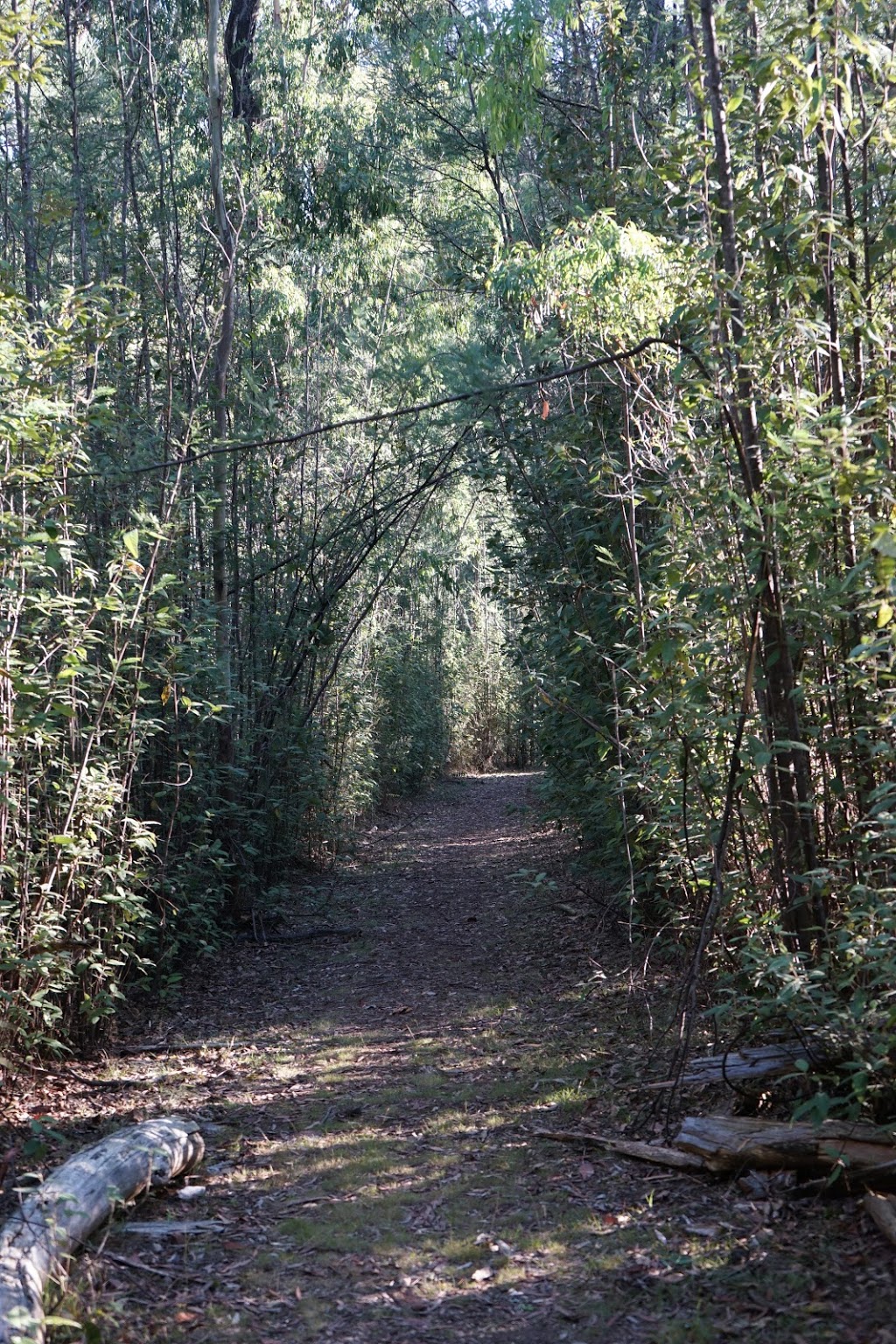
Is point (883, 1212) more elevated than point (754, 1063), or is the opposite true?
point (754, 1063)

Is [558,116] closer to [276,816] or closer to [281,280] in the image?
[281,280]

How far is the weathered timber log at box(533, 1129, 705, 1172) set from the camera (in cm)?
364

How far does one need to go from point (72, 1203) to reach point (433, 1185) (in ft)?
4.15

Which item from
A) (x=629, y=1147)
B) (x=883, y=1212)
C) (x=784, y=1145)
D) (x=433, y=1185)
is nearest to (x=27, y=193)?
(x=433, y=1185)

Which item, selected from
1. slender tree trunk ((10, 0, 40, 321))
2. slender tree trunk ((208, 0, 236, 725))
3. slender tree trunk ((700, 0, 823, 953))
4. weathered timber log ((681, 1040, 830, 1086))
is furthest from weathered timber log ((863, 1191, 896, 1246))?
slender tree trunk ((10, 0, 40, 321))

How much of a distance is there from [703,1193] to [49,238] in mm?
11980

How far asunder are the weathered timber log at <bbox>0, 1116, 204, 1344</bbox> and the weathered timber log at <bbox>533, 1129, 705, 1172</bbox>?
136cm

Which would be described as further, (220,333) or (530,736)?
(530,736)

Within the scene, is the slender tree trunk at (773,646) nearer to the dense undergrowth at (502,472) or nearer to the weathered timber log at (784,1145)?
the dense undergrowth at (502,472)

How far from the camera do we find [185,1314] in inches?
118

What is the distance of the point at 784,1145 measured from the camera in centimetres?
336

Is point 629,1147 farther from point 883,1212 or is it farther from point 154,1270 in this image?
point 154,1270

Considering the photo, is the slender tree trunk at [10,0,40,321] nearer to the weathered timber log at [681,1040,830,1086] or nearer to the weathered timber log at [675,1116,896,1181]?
the weathered timber log at [681,1040,830,1086]


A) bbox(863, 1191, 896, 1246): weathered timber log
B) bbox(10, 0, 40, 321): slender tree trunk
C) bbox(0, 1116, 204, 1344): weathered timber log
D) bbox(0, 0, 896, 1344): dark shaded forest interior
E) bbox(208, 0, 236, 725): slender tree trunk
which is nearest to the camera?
bbox(0, 1116, 204, 1344): weathered timber log
